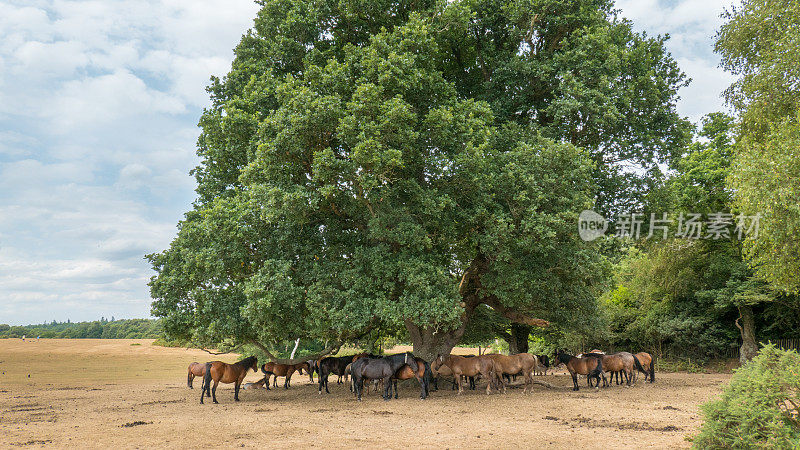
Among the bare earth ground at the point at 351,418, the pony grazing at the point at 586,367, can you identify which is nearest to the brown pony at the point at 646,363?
the bare earth ground at the point at 351,418

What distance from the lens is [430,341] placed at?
19219 millimetres

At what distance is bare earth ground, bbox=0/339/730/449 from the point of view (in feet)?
31.6

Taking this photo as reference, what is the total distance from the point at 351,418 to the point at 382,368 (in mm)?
3826

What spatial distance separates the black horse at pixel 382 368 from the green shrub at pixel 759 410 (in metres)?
10.3

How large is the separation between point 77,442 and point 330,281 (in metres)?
7.33

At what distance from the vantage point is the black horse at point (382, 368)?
16250mm

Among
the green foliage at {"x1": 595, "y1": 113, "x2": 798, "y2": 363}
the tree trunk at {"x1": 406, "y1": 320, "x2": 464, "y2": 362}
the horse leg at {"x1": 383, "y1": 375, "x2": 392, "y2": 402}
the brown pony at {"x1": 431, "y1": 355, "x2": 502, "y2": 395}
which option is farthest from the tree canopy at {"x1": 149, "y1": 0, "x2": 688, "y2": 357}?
the green foliage at {"x1": 595, "y1": 113, "x2": 798, "y2": 363}

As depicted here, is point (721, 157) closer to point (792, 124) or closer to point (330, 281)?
point (792, 124)

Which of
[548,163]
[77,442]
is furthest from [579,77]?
[77,442]

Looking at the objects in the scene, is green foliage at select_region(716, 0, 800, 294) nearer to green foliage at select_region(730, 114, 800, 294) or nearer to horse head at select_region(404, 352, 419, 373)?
green foliage at select_region(730, 114, 800, 294)

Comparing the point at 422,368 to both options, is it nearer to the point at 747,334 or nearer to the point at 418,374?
the point at 418,374

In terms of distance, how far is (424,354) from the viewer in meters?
19.0

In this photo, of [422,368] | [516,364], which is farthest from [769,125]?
[422,368]

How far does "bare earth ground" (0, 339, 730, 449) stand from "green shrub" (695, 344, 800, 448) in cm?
197
